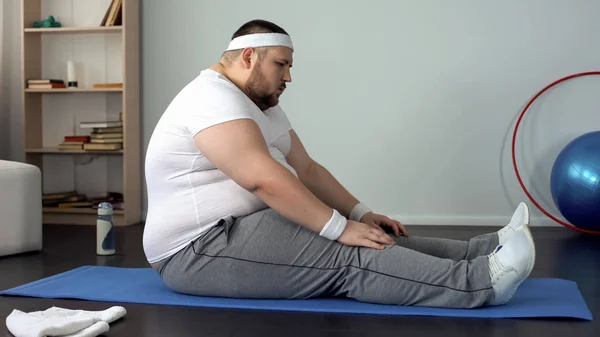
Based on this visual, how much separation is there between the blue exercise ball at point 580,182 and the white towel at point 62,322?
275 centimetres

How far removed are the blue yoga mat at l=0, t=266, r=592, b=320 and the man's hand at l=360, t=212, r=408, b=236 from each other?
0.35 m

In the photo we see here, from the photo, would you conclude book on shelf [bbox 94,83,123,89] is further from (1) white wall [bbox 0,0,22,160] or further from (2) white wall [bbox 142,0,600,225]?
(1) white wall [bbox 0,0,22,160]

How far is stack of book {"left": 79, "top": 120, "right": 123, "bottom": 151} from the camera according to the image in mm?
4707

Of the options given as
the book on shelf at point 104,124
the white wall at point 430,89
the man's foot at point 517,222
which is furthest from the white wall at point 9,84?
the man's foot at point 517,222

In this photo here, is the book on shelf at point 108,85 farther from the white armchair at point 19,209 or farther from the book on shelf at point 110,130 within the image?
the white armchair at point 19,209

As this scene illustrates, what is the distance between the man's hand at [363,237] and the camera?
2.24 meters

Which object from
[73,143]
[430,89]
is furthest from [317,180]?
[73,143]

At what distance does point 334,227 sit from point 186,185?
51 cm

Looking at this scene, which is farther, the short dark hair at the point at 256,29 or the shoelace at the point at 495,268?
the short dark hair at the point at 256,29

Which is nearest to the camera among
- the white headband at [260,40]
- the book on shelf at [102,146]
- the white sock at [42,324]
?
the white sock at [42,324]

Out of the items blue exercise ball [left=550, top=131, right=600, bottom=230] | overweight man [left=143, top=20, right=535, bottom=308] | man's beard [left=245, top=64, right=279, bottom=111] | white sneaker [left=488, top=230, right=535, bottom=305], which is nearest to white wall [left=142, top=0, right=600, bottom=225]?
blue exercise ball [left=550, top=131, right=600, bottom=230]

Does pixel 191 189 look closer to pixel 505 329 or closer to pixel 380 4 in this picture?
pixel 505 329

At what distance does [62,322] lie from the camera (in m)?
1.98

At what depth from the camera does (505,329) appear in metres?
2.04
